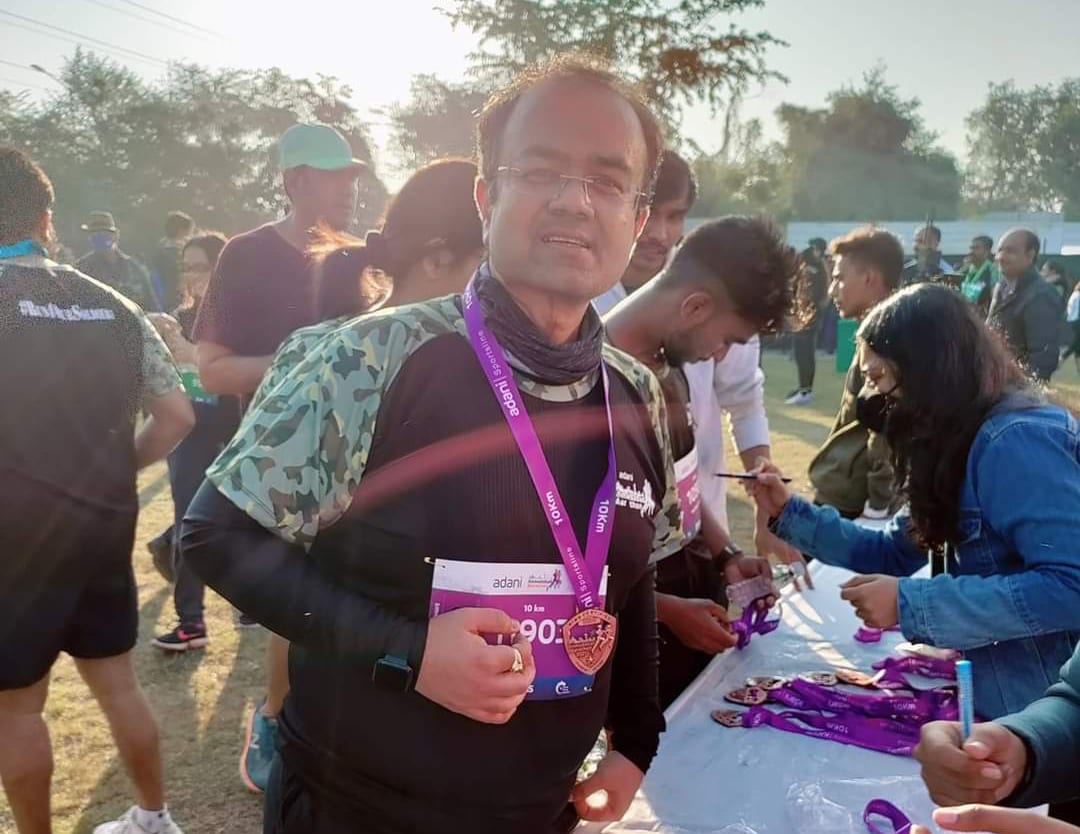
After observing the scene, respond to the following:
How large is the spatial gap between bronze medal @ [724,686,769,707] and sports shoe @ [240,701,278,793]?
158 centimetres

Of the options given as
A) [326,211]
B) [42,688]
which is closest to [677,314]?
[326,211]

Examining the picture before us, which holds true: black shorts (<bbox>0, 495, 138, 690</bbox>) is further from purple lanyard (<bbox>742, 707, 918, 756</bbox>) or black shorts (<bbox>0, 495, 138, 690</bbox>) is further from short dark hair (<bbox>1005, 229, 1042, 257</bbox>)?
short dark hair (<bbox>1005, 229, 1042, 257</bbox>)

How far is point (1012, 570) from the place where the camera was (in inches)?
71.4

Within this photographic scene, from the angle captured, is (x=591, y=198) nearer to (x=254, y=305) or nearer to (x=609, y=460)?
(x=609, y=460)

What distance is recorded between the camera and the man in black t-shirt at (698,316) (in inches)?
86.7

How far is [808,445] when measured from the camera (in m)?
8.58

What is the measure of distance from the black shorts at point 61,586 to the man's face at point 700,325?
5.39ft

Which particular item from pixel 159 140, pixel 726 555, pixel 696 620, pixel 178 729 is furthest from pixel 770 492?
pixel 159 140

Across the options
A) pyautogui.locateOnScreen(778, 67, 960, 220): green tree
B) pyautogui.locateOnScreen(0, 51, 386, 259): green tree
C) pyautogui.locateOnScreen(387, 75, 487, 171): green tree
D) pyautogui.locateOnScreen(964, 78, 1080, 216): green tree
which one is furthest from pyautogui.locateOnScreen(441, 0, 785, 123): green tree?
pyautogui.locateOnScreen(964, 78, 1080, 216): green tree

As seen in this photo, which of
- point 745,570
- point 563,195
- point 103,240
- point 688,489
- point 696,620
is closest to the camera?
point 563,195

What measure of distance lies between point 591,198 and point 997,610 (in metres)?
1.20

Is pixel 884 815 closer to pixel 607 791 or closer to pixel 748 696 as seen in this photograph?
pixel 748 696

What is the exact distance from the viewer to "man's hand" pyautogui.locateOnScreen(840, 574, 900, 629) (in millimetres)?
1886

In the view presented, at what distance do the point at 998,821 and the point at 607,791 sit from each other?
56cm
